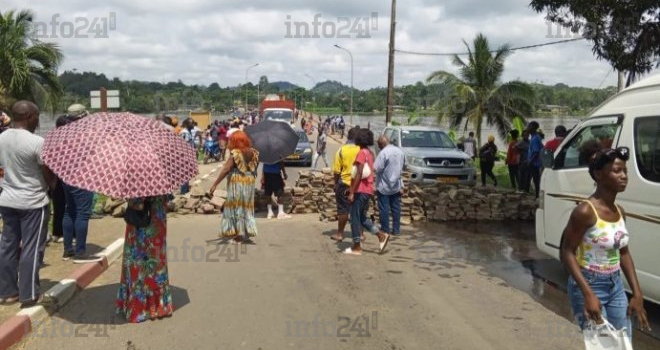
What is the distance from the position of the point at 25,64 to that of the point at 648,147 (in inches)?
792

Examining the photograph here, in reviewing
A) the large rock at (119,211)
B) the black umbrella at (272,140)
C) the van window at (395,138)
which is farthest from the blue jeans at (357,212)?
the van window at (395,138)

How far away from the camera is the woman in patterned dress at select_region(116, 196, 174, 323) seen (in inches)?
204

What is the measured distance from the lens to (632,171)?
18.0 ft

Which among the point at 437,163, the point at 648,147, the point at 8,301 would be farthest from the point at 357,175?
the point at 437,163

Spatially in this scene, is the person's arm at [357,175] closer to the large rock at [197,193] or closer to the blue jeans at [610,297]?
the blue jeans at [610,297]

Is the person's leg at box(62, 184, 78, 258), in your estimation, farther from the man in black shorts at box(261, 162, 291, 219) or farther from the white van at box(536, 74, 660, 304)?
the white van at box(536, 74, 660, 304)

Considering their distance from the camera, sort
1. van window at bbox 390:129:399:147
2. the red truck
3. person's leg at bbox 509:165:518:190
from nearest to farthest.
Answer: van window at bbox 390:129:399:147
person's leg at bbox 509:165:518:190
the red truck

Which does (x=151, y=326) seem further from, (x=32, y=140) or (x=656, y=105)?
(x=656, y=105)

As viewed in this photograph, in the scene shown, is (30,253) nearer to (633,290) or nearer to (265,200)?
(633,290)

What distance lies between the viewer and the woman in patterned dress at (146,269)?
5184mm

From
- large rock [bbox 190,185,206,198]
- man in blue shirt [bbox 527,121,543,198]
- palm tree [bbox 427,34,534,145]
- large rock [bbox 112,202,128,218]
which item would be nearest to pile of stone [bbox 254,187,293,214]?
large rock [bbox 190,185,206,198]

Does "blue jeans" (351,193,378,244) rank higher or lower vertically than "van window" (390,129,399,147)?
lower

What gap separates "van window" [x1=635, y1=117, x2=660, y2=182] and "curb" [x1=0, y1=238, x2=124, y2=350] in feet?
18.9

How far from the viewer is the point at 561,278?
7152mm
